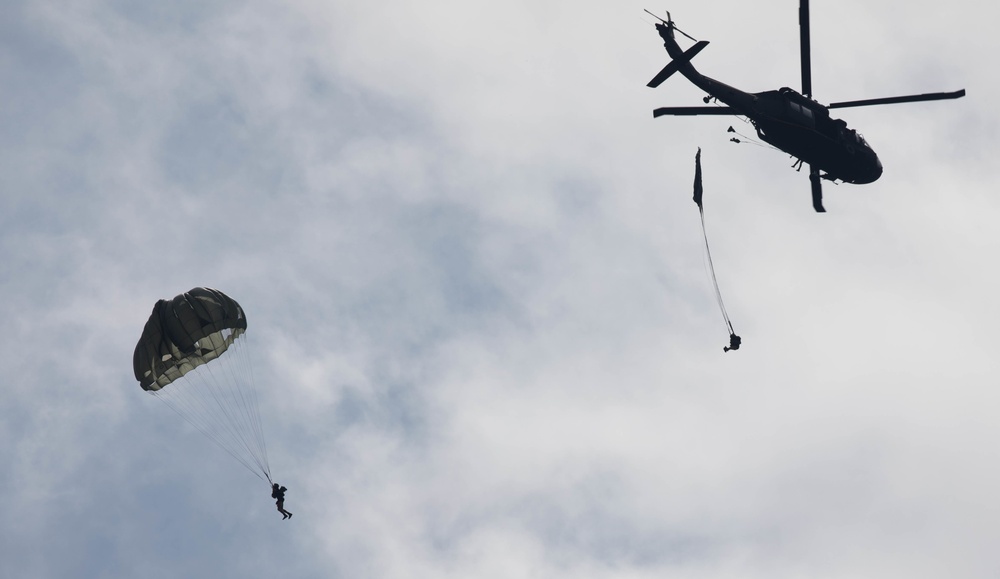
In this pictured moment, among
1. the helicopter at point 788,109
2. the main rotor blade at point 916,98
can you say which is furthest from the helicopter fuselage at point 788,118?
the main rotor blade at point 916,98

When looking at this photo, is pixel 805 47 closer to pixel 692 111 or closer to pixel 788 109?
pixel 788 109

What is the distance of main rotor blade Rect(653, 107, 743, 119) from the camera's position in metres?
53.1

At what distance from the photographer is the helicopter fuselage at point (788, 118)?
5334 cm

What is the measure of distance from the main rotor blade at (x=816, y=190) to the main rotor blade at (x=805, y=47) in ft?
11.9

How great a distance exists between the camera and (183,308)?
180ft

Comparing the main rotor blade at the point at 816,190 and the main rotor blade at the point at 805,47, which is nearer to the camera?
the main rotor blade at the point at 805,47

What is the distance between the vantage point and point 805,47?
5341cm

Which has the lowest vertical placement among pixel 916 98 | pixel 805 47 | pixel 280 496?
pixel 280 496

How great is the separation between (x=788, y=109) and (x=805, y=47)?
278 cm

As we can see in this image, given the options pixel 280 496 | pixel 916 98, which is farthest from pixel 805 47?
pixel 280 496

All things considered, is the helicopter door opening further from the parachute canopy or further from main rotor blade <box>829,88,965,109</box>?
the parachute canopy

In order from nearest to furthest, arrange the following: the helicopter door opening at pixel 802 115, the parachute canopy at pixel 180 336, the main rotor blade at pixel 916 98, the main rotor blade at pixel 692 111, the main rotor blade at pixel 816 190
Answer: the main rotor blade at pixel 916 98 → the main rotor blade at pixel 692 111 → the helicopter door opening at pixel 802 115 → the parachute canopy at pixel 180 336 → the main rotor blade at pixel 816 190

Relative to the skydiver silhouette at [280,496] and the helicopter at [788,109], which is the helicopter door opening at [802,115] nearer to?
the helicopter at [788,109]

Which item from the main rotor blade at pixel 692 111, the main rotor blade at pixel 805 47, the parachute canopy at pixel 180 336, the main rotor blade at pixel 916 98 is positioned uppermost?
the main rotor blade at pixel 805 47
